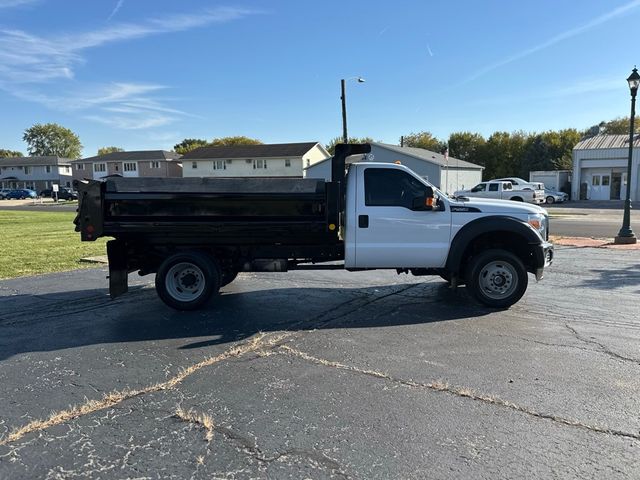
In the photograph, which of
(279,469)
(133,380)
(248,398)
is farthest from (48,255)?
(279,469)

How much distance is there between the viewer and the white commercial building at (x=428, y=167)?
4762 centimetres

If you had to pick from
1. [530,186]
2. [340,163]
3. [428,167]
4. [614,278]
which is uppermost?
[428,167]

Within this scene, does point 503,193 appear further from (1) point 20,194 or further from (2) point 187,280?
(1) point 20,194

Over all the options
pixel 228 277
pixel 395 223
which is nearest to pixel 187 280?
pixel 228 277

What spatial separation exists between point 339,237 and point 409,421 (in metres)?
4.03

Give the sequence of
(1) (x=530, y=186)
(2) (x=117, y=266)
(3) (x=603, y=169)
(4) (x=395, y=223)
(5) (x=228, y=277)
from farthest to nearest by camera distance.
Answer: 1. (3) (x=603, y=169)
2. (1) (x=530, y=186)
3. (5) (x=228, y=277)
4. (2) (x=117, y=266)
5. (4) (x=395, y=223)

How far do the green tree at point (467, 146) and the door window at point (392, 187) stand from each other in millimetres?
69331

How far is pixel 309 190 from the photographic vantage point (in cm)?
721

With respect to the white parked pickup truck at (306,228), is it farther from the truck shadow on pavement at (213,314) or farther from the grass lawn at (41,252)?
the grass lawn at (41,252)

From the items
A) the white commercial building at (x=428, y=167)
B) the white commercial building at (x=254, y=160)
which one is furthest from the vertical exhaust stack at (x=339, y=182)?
the white commercial building at (x=254, y=160)

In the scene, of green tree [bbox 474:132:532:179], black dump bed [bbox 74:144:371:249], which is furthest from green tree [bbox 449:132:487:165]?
black dump bed [bbox 74:144:371:249]

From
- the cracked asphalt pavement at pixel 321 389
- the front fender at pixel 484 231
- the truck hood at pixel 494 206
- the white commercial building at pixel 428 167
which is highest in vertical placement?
the white commercial building at pixel 428 167

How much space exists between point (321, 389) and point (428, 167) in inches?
1785

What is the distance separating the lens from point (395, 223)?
7355 mm
